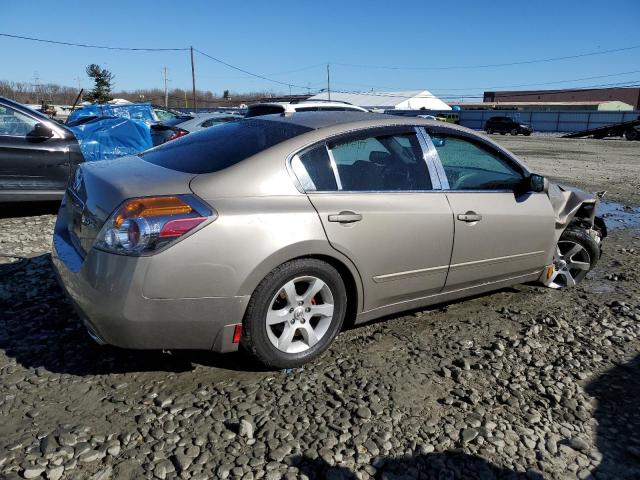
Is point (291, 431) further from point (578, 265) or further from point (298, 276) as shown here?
point (578, 265)

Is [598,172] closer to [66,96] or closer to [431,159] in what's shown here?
[431,159]

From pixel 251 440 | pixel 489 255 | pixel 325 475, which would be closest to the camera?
pixel 325 475

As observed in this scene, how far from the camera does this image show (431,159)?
11.9ft

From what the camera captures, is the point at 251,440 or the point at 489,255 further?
the point at 489,255

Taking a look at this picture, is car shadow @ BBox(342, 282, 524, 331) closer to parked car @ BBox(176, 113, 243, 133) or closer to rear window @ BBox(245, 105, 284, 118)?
rear window @ BBox(245, 105, 284, 118)

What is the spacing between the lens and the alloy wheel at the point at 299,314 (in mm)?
2973

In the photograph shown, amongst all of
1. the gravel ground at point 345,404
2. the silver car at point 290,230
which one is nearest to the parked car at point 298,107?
the silver car at point 290,230

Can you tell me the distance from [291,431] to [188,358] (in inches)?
37.8

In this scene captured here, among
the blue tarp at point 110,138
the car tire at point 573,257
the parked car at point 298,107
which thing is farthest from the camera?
the parked car at point 298,107

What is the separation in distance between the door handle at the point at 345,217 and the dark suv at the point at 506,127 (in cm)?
4332

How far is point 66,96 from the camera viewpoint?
273 ft

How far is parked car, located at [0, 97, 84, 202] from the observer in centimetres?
627

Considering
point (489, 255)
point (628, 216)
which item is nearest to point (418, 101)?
point (628, 216)

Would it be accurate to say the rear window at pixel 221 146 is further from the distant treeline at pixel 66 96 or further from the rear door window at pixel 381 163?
the distant treeline at pixel 66 96
